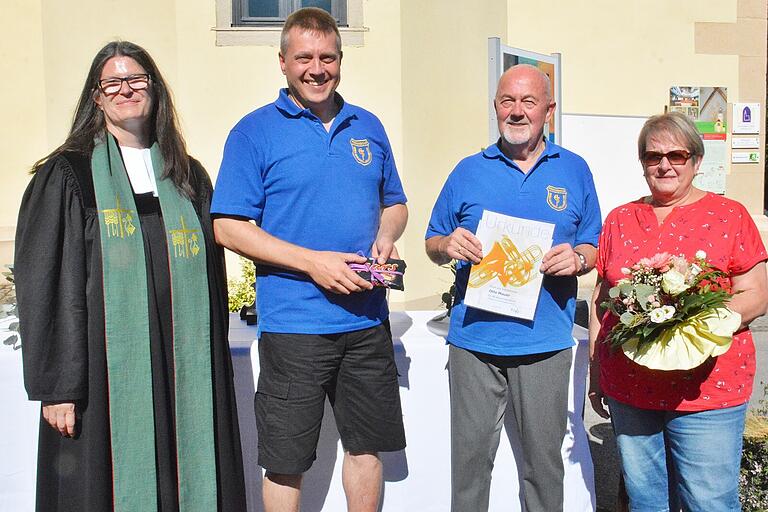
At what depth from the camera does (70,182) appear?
250 cm

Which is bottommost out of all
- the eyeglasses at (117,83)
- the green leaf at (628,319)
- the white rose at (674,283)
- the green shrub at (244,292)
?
the green shrub at (244,292)

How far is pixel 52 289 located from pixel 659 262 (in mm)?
1972

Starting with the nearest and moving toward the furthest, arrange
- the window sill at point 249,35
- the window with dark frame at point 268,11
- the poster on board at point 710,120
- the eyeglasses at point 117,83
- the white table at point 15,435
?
1. the eyeglasses at point 117,83
2. the white table at point 15,435
3. the window sill at point 249,35
4. the window with dark frame at point 268,11
5. the poster on board at point 710,120

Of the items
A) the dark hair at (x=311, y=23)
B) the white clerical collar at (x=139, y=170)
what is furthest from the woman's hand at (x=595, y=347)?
the white clerical collar at (x=139, y=170)

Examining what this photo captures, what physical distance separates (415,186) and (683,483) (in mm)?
4730

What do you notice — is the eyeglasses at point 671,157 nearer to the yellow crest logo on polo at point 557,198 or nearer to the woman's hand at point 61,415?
the yellow crest logo on polo at point 557,198

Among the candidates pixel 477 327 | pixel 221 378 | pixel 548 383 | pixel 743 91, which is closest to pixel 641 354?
pixel 548 383

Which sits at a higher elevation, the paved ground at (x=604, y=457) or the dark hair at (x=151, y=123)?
the dark hair at (x=151, y=123)

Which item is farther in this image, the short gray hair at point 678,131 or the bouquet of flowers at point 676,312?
the short gray hair at point 678,131

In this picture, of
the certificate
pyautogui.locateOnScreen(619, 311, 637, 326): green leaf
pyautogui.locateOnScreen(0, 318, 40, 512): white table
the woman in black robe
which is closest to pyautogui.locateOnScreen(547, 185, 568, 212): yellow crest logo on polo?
the certificate

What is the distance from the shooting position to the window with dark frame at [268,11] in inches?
275

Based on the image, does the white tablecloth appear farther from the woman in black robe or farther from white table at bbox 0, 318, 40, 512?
the woman in black robe

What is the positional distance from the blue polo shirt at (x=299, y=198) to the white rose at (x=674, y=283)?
3.36 ft

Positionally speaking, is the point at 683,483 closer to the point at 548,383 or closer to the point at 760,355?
the point at 548,383
